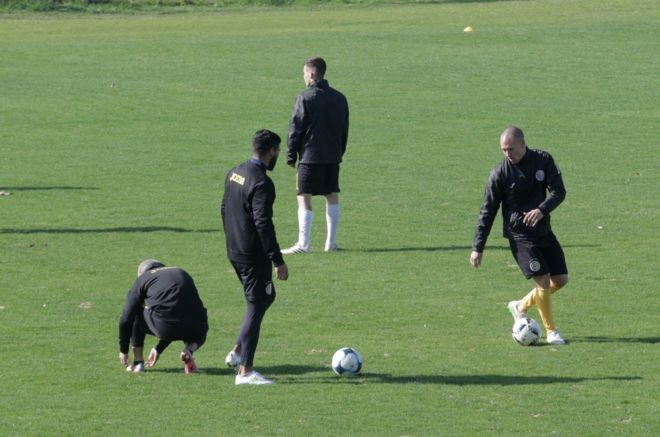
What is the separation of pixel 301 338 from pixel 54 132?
18.1m

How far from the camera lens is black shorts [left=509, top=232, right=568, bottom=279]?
47.3 ft

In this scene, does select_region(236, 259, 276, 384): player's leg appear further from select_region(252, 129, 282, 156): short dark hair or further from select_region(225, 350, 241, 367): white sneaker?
select_region(252, 129, 282, 156): short dark hair

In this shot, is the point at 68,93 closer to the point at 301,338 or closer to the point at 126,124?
the point at 126,124

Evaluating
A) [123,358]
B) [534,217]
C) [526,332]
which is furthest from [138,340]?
[534,217]

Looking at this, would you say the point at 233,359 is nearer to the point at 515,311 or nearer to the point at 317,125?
the point at 515,311

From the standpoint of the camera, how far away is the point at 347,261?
1891 centimetres

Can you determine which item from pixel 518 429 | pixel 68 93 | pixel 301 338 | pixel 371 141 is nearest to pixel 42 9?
pixel 68 93

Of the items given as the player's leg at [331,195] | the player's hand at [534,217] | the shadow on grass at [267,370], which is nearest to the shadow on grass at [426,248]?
the player's leg at [331,195]

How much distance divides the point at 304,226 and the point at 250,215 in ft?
21.0

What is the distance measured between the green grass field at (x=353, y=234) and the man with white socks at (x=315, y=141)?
29.6 inches

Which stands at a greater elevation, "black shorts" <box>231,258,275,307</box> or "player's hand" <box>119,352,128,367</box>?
"black shorts" <box>231,258,275,307</box>

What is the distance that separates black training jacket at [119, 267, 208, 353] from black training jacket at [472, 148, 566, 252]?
3.01 metres

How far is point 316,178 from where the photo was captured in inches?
758

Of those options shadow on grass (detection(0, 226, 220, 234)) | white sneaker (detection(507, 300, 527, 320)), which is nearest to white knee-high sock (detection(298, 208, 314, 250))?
shadow on grass (detection(0, 226, 220, 234))
